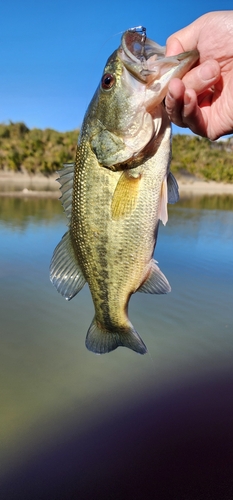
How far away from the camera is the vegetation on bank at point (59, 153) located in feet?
88.5

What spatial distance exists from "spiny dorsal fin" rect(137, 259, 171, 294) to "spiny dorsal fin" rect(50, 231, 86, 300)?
0.39m

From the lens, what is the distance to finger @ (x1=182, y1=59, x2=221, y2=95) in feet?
6.61

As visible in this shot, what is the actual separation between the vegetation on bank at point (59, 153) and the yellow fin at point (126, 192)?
25.6 meters

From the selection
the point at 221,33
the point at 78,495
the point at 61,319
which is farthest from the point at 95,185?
the point at 61,319

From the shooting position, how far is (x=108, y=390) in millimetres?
3967

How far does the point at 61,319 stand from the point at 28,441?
7.20ft

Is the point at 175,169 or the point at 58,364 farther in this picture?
the point at 175,169

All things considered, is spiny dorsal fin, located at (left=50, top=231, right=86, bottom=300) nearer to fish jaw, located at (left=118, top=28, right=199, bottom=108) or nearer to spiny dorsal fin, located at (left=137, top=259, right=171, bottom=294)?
spiny dorsal fin, located at (left=137, top=259, right=171, bottom=294)

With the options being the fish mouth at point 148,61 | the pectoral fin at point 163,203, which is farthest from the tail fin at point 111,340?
the fish mouth at point 148,61

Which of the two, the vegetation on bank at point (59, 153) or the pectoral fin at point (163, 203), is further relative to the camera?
the vegetation on bank at point (59, 153)

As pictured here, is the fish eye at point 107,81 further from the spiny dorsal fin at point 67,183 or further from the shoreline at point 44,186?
the shoreline at point 44,186

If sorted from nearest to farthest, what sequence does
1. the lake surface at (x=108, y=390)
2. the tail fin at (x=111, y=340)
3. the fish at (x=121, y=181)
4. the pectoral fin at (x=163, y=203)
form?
the fish at (x=121, y=181) → the pectoral fin at (x=163, y=203) → the tail fin at (x=111, y=340) → the lake surface at (x=108, y=390)

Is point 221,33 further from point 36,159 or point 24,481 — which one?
point 36,159

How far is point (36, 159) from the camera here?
27062 millimetres
